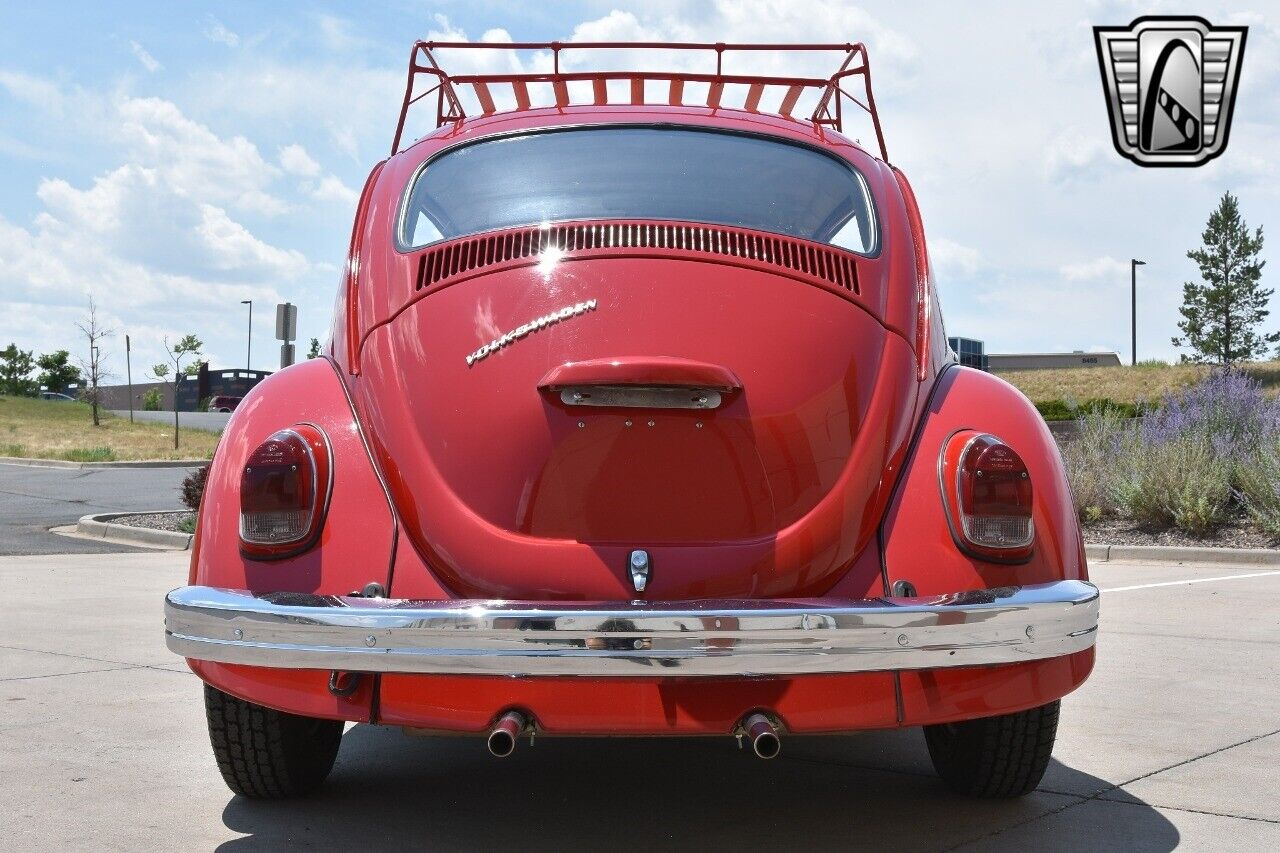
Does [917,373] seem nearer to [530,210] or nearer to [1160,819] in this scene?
[530,210]

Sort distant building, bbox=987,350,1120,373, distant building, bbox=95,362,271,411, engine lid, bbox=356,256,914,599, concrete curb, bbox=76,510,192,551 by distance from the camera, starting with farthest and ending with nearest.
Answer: distant building, bbox=987,350,1120,373, distant building, bbox=95,362,271,411, concrete curb, bbox=76,510,192,551, engine lid, bbox=356,256,914,599

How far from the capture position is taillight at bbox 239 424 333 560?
317 cm

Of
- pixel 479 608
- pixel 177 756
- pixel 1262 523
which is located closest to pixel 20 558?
pixel 177 756

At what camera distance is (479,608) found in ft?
8.91

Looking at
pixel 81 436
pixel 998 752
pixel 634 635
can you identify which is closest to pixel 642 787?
pixel 998 752

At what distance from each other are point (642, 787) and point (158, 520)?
12.6m

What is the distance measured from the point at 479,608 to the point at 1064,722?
2.96 meters

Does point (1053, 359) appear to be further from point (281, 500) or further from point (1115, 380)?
point (281, 500)

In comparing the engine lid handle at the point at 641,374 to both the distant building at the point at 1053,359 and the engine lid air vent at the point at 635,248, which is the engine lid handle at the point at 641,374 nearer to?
the engine lid air vent at the point at 635,248

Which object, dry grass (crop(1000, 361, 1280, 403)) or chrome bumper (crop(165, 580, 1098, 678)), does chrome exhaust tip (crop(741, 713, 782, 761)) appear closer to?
chrome bumper (crop(165, 580, 1098, 678))

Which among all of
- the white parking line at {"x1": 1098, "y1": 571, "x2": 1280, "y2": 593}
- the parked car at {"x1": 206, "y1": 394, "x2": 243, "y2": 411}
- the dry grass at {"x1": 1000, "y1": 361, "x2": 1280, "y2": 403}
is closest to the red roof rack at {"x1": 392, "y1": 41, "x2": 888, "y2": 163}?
the white parking line at {"x1": 1098, "y1": 571, "x2": 1280, "y2": 593}

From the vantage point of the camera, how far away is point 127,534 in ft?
46.5

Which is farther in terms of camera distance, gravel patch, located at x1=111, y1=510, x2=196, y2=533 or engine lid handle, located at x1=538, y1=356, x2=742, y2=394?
gravel patch, located at x1=111, y1=510, x2=196, y2=533

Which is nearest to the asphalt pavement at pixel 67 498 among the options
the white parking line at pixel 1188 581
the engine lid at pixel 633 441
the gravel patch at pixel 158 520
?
the gravel patch at pixel 158 520
